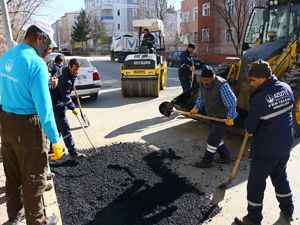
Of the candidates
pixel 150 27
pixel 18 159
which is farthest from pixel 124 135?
pixel 150 27

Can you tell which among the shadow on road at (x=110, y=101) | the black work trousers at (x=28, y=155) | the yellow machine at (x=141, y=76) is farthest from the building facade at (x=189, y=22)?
the black work trousers at (x=28, y=155)

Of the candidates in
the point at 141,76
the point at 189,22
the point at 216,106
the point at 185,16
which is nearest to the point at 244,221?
the point at 216,106

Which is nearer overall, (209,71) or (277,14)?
(209,71)

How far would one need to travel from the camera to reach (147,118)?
8.52m

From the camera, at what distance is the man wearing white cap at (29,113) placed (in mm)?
3014

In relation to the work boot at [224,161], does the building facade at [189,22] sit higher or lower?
higher

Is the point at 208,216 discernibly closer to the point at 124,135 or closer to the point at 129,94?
the point at 124,135

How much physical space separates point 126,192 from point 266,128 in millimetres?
1991

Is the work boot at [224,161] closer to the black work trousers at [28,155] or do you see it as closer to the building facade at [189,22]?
the black work trousers at [28,155]

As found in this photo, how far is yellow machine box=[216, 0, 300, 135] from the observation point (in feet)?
22.3

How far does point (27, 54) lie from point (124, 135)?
14.0 ft

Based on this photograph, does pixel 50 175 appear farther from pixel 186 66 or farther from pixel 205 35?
pixel 205 35

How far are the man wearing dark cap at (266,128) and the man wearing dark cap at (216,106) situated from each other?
4.74ft

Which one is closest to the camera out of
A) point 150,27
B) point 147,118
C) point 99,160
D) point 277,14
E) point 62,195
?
point 62,195
